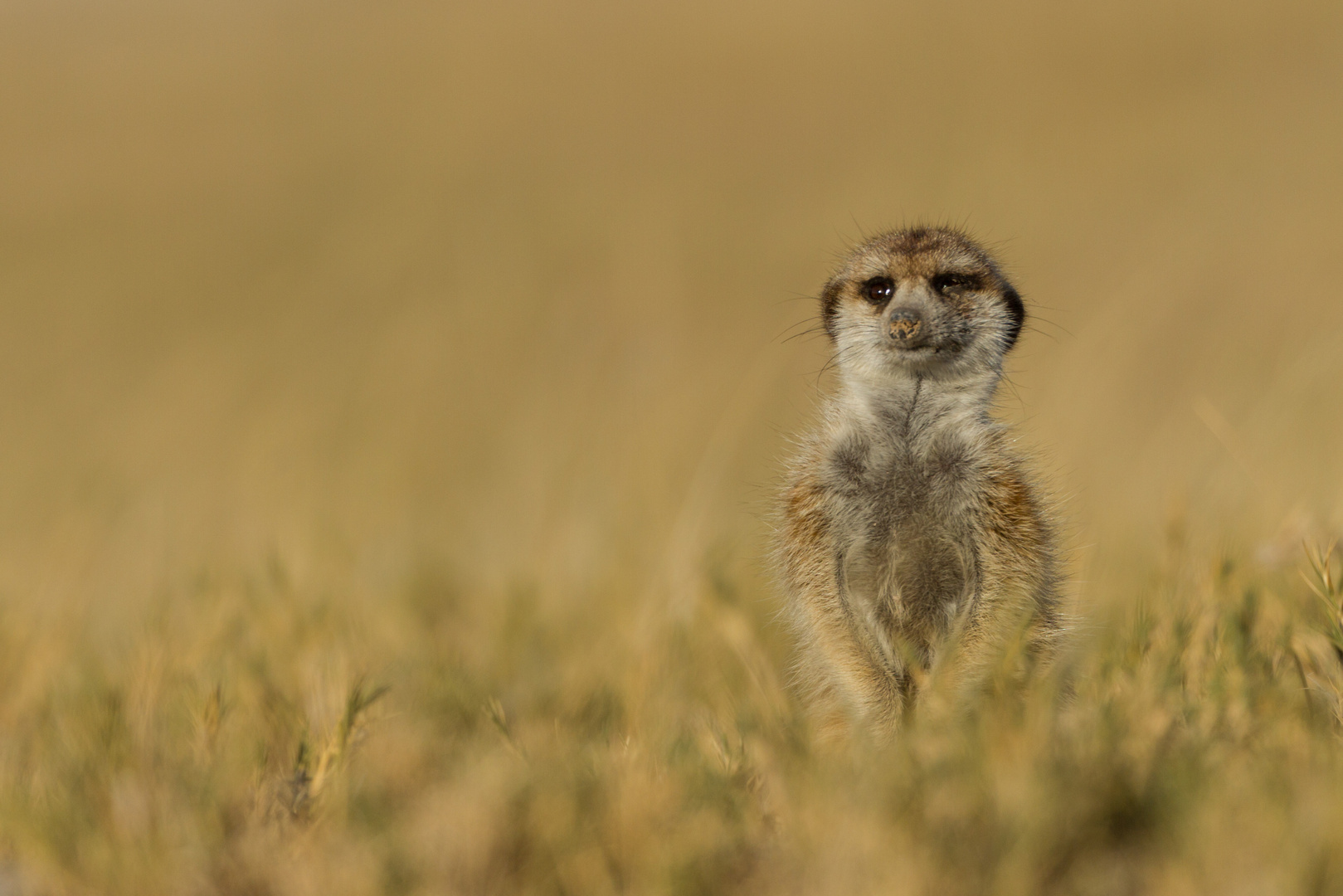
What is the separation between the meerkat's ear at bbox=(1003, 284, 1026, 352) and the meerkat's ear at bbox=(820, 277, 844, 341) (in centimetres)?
52

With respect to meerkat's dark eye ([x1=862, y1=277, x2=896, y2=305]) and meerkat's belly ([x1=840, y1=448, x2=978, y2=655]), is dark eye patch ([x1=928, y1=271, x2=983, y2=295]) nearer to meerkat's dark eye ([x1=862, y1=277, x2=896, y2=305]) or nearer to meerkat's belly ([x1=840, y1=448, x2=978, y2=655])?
meerkat's dark eye ([x1=862, y1=277, x2=896, y2=305])

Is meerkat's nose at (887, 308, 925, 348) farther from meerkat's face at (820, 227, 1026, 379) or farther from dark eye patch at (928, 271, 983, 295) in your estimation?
dark eye patch at (928, 271, 983, 295)

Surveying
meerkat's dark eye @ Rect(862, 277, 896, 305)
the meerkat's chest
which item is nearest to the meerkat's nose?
meerkat's dark eye @ Rect(862, 277, 896, 305)

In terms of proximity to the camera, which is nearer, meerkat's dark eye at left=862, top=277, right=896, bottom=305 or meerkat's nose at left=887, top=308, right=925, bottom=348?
meerkat's nose at left=887, top=308, right=925, bottom=348

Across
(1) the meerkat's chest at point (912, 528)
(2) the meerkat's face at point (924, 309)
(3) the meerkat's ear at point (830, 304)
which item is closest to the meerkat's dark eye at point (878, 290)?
(2) the meerkat's face at point (924, 309)

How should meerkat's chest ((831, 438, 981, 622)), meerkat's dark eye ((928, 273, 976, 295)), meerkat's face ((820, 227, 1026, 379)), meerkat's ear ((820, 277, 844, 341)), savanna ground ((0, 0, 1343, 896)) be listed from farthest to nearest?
1. meerkat's ear ((820, 277, 844, 341))
2. meerkat's dark eye ((928, 273, 976, 295))
3. meerkat's face ((820, 227, 1026, 379))
4. meerkat's chest ((831, 438, 981, 622))
5. savanna ground ((0, 0, 1343, 896))

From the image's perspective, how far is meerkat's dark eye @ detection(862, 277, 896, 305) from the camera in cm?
372

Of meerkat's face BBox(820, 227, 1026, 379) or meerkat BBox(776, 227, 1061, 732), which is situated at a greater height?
meerkat's face BBox(820, 227, 1026, 379)

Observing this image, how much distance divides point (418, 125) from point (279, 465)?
9.72m

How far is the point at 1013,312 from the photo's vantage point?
3.76 meters

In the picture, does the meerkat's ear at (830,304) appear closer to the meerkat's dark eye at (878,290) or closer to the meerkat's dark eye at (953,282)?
the meerkat's dark eye at (878,290)

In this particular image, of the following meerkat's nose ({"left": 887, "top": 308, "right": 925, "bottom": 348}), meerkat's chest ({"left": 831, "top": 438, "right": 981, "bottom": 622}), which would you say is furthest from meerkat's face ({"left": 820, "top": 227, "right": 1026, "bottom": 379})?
meerkat's chest ({"left": 831, "top": 438, "right": 981, "bottom": 622})

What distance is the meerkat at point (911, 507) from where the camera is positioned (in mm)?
3316

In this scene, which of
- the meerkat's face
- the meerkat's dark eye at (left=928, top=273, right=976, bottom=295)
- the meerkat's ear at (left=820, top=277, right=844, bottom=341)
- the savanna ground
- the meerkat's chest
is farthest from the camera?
the meerkat's ear at (left=820, top=277, right=844, bottom=341)
